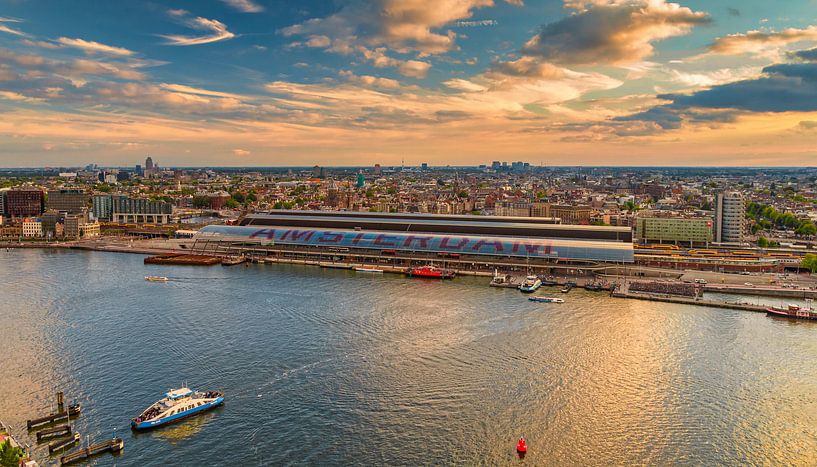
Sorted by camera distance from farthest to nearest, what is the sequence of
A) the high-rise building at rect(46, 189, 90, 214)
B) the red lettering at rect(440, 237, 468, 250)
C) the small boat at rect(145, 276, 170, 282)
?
the high-rise building at rect(46, 189, 90, 214)
the red lettering at rect(440, 237, 468, 250)
the small boat at rect(145, 276, 170, 282)

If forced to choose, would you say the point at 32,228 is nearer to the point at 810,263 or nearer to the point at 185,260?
the point at 185,260

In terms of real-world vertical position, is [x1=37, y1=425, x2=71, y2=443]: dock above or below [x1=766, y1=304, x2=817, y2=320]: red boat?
below

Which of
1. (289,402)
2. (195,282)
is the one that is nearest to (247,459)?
(289,402)

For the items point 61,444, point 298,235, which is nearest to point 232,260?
point 298,235

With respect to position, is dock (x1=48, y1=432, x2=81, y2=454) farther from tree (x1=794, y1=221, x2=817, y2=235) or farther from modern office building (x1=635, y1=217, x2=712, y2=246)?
tree (x1=794, y1=221, x2=817, y2=235)

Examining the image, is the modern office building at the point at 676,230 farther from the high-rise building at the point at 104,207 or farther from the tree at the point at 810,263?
the high-rise building at the point at 104,207

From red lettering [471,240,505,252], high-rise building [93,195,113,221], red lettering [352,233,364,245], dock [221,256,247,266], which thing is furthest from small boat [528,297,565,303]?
high-rise building [93,195,113,221]

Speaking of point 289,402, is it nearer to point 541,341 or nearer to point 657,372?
point 541,341
